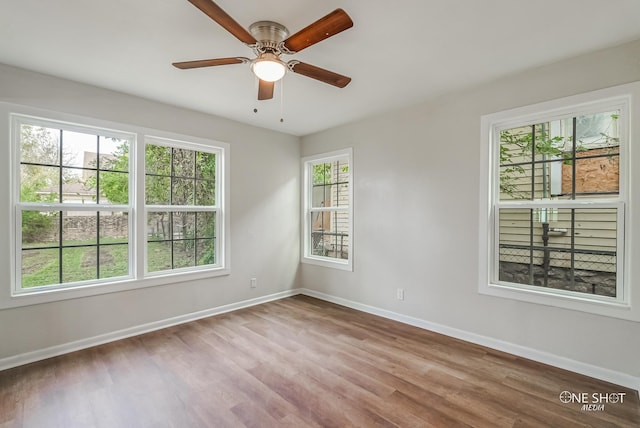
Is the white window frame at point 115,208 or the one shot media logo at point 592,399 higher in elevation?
the white window frame at point 115,208

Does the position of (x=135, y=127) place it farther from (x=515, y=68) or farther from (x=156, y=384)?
(x=515, y=68)

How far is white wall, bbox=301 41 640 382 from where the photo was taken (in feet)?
7.73

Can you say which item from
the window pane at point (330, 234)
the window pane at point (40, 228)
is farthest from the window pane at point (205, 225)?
the window pane at point (330, 234)

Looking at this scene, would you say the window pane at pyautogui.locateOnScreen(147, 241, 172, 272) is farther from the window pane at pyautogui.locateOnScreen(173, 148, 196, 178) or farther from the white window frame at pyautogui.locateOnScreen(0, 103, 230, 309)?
the window pane at pyautogui.locateOnScreen(173, 148, 196, 178)

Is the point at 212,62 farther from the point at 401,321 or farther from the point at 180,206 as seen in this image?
the point at 401,321

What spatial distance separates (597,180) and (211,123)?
Result: 4.00 meters

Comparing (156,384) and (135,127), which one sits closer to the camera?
(156,384)

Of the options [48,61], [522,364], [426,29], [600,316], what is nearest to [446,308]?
[522,364]

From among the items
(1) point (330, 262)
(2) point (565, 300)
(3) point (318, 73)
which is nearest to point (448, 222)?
(2) point (565, 300)

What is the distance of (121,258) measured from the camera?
10.5 feet

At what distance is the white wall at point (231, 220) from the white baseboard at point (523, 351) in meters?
1.57

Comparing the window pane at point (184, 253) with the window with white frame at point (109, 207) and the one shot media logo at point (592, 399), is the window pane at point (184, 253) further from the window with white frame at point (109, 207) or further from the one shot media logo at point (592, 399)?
the one shot media logo at point (592, 399)

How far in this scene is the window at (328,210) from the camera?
4.30 meters

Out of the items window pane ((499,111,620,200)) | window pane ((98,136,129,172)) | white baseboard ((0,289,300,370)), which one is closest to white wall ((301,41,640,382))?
window pane ((499,111,620,200))
